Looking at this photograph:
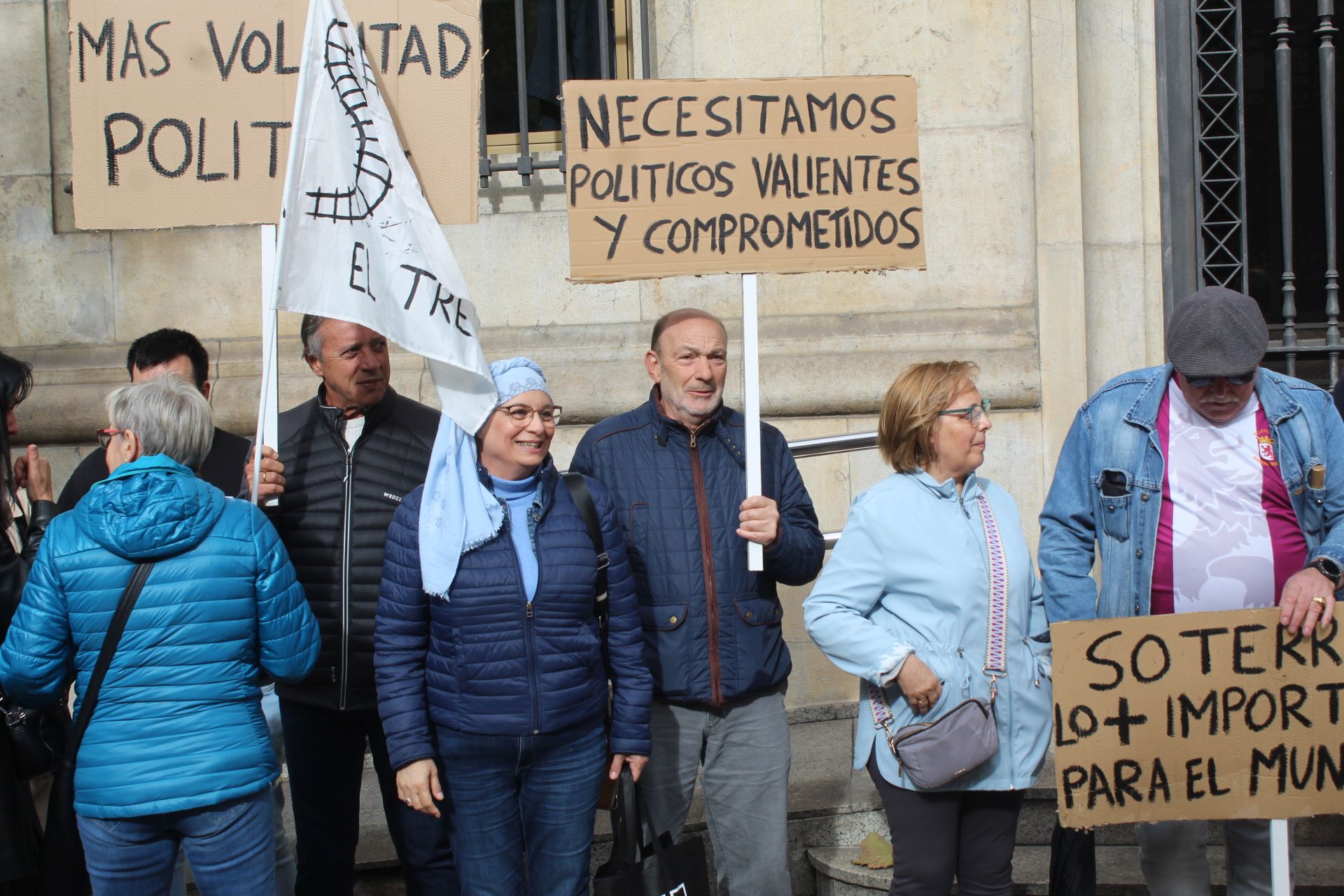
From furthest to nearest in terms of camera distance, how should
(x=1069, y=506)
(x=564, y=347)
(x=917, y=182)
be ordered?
(x=564, y=347)
(x=917, y=182)
(x=1069, y=506)

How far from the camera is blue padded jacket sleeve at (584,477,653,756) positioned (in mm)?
3217

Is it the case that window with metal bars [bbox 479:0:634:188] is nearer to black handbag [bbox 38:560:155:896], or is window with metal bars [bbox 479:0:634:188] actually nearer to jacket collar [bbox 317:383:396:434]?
jacket collar [bbox 317:383:396:434]

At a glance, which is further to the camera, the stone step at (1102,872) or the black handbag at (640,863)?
→ the stone step at (1102,872)

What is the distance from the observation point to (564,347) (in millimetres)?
5855

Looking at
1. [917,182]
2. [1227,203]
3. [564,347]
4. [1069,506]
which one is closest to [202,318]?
[564,347]

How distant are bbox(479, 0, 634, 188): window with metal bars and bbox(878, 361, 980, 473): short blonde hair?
3.35 meters

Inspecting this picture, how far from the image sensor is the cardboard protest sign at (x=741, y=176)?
3.63 metres

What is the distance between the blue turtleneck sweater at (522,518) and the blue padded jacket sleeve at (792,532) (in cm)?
67

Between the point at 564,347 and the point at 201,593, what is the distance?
3.12m

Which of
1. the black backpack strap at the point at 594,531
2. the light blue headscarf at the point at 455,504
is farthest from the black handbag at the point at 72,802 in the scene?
the black backpack strap at the point at 594,531

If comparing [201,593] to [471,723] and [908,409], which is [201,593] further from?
[908,409]

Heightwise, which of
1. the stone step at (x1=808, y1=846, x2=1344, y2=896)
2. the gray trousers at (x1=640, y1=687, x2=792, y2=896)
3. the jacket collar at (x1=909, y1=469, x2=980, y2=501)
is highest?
the jacket collar at (x1=909, y1=469, x2=980, y2=501)

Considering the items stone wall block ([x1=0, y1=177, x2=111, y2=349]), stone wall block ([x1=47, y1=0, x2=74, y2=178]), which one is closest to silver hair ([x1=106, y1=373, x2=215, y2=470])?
stone wall block ([x1=0, y1=177, x2=111, y2=349])

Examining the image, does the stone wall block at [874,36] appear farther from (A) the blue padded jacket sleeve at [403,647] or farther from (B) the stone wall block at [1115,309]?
(A) the blue padded jacket sleeve at [403,647]
